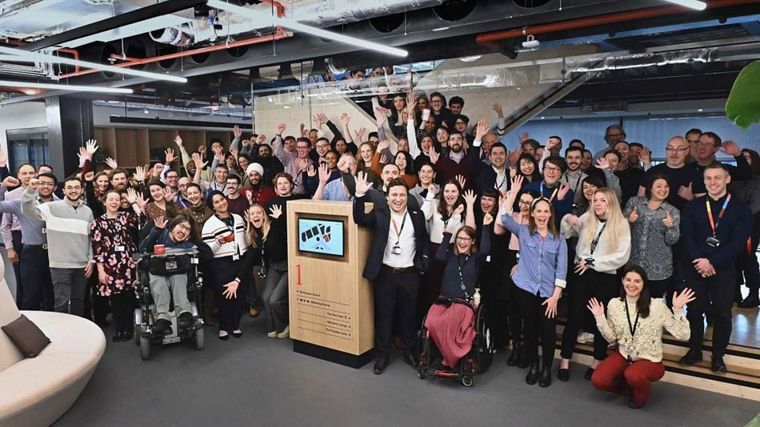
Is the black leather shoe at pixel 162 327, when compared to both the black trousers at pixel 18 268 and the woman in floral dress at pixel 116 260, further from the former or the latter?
the black trousers at pixel 18 268

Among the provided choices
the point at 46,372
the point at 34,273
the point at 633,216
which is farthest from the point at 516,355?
the point at 34,273

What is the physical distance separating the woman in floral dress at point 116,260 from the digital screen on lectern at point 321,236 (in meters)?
1.66

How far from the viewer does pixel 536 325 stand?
13.6 ft

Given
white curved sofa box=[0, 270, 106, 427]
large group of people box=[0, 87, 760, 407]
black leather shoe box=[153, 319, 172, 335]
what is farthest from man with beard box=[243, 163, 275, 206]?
white curved sofa box=[0, 270, 106, 427]

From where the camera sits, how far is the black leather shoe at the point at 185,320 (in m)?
4.62

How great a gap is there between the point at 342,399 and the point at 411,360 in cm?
79

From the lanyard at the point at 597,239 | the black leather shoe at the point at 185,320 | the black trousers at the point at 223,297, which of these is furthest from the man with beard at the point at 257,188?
the lanyard at the point at 597,239

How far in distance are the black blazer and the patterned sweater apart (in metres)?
1.46

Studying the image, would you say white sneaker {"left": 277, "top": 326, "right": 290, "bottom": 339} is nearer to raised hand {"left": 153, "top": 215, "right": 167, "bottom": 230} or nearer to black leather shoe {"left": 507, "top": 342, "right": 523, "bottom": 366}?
raised hand {"left": 153, "top": 215, "right": 167, "bottom": 230}

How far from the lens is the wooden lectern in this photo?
430 cm

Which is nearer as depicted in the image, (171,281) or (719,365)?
(719,365)

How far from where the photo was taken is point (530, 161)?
4594mm

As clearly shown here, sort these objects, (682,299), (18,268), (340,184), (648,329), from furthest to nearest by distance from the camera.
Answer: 1. (18,268)
2. (340,184)
3. (648,329)
4. (682,299)

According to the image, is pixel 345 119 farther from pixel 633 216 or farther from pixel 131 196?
pixel 633 216
